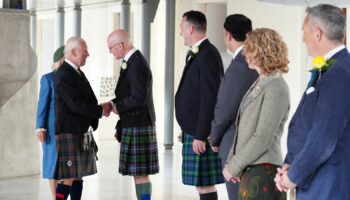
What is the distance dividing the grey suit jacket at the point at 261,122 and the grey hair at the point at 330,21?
768mm

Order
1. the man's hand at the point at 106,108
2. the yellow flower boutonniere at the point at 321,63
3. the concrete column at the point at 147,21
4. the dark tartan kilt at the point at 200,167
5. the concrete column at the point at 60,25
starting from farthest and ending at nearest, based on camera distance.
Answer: the concrete column at the point at 60,25
the concrete column at the point at 147,21
the man's hand at the point at 106,108
the dark tartan kilt at the point at 200,167
the yellow flower boutonniere at the point at 321,63

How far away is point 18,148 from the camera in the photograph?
369 inches

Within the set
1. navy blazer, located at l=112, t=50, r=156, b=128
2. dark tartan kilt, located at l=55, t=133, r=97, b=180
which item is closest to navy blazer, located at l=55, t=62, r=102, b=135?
Result: dark tartan kilt, located at l=55, t=133, r=97, b=180

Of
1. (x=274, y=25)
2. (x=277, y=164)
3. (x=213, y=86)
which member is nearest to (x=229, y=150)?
(x=277, y=164)

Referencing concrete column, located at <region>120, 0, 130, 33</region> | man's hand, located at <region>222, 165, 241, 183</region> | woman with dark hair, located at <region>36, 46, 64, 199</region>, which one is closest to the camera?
man's hand, located at <region>222, 165, 241, 183</region>

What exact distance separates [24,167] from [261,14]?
546 cm

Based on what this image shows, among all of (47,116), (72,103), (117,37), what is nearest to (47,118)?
(47,116)

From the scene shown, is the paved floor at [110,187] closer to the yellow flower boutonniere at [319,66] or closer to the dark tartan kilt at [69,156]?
the dark tartan kilt at [69,156]

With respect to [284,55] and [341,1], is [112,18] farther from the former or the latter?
[284,55]

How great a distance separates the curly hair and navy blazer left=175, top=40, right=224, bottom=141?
1.23 meters

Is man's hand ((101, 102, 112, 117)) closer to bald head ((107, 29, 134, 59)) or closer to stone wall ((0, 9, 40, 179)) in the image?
bald head ((107, 29, 134, 59))

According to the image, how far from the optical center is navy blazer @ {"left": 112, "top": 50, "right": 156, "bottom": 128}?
19.6ft

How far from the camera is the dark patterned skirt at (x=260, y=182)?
13.3ft

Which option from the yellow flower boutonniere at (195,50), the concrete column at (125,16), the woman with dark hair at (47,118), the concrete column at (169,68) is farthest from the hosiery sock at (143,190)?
the concrete column at (125,16)
